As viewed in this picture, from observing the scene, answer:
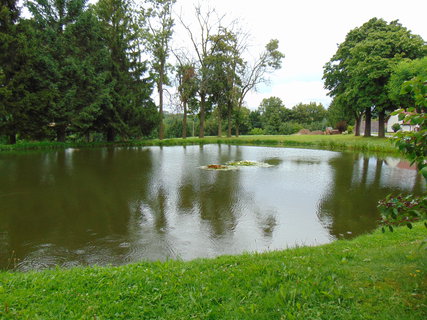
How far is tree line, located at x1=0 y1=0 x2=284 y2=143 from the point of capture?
1947 centimetres

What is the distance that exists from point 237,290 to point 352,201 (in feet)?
20.7

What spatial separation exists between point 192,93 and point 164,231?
2831cm

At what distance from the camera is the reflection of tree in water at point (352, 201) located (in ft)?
19.9

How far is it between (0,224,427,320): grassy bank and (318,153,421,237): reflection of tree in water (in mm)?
2457

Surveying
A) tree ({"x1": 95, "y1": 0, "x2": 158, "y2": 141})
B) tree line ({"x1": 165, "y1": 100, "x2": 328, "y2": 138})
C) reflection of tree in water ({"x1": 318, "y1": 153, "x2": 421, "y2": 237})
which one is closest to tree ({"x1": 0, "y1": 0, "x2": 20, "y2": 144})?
tree ({"x1": 95, "y1": 0, "x2": 158, "y2": 141})

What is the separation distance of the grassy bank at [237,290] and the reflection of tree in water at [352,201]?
2457mm

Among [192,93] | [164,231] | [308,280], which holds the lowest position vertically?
[164,231]

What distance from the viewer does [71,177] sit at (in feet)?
36.4

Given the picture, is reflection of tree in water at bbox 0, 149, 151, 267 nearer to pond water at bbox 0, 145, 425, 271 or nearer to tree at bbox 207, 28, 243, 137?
pond water at bbox 0, 145, 425, 271

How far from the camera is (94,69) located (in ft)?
77.0

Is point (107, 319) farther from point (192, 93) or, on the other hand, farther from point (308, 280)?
point (192, 93)

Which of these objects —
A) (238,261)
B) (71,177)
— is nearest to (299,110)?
(71,177)

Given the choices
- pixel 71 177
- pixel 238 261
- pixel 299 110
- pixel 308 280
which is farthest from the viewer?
pixel 299 110

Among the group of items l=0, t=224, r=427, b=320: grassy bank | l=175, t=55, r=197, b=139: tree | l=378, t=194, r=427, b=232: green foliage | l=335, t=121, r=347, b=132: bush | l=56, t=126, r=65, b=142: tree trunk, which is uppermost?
l=175, t=55, r=197, b=139: tree
